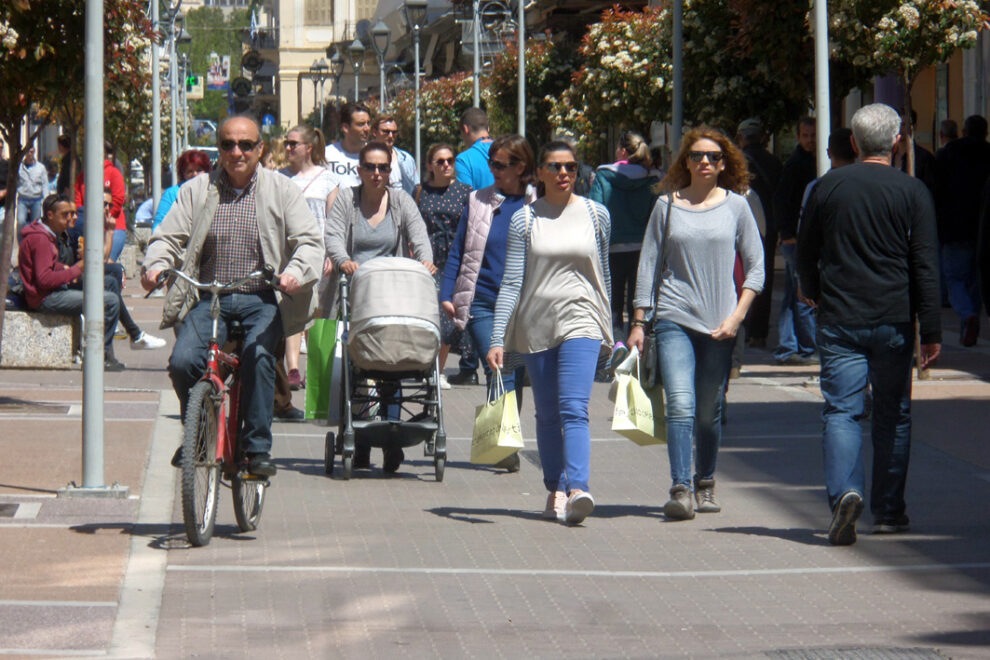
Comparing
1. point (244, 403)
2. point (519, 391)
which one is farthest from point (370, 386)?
point (244, 403)

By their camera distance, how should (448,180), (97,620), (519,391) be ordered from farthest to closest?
1. (448,180)
2. (519,391)
3. (97,620)

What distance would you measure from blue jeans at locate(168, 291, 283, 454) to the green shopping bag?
2022mm

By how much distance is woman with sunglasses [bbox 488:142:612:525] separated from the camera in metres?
8.65

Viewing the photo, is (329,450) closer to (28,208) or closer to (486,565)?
(486,565)

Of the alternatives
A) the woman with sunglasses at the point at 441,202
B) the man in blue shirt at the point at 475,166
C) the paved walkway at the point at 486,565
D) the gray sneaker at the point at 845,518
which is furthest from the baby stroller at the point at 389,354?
the man in blue shirt at the point at 475,166

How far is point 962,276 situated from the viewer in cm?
1780

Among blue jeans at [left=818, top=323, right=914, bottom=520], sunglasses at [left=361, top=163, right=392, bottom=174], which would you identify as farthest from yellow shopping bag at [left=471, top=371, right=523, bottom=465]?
sunglasses at [left=361, top=163, right=392, bottom=174]

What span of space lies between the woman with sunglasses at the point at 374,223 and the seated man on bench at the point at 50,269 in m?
4.78

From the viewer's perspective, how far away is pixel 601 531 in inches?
336

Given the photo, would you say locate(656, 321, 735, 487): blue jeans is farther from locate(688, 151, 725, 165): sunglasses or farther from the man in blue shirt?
the man in blue shirt

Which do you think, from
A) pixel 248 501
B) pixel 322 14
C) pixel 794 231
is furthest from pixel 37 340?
pixel 322 14

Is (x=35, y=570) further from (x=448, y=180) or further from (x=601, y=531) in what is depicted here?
(x=448, y=180)

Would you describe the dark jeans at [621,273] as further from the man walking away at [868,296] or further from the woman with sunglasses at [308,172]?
the man walking away at [868,296]

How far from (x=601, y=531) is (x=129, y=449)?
3.35m
